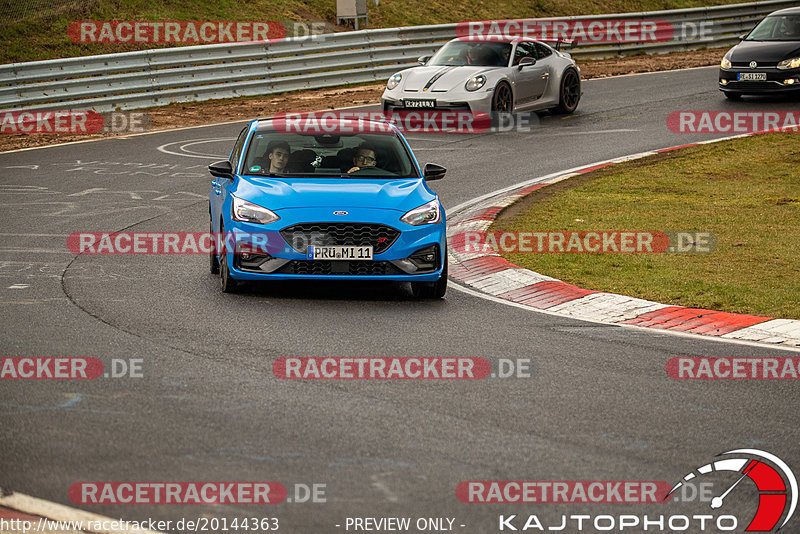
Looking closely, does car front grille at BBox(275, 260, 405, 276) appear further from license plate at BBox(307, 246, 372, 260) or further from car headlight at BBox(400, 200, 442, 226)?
car headlight at BBox(400, 200, 442, 226)

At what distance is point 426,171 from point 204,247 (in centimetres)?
275

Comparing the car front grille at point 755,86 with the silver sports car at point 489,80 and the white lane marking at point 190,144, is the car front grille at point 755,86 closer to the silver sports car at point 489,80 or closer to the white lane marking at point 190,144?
the silver sports car at point 489,80

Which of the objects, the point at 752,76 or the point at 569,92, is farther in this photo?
the point at 569,92

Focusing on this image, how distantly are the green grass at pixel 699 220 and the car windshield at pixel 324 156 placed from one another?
1.72m

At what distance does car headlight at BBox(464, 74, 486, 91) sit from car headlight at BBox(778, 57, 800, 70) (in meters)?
6.38

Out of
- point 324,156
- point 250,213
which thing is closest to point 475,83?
point 324,156

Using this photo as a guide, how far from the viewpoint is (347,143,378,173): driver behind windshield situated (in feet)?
34.8

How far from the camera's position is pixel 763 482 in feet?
18.0

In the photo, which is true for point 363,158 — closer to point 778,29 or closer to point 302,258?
point 302,258

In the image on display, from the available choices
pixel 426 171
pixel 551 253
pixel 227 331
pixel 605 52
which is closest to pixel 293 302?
pixel 227 331

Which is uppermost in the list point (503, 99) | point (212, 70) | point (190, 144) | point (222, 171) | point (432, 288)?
point (212, 70)

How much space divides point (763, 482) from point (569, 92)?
1829 cm

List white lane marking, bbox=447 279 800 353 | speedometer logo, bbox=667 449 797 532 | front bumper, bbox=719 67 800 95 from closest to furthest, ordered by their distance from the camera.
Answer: speedometer logo, bbox=667 449 797 532 < white lane marking, bbox=447 279 800 353 < front bumper, bbox=719 67 800 95

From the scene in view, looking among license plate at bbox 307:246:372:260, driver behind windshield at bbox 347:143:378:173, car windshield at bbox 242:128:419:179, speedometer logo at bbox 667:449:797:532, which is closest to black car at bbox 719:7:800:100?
car windshield at bbox 242:128:419:179
